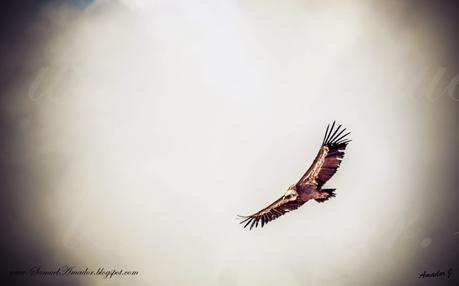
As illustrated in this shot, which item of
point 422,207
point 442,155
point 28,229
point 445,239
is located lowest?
point 445,239

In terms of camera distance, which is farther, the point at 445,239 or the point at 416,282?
the point at 416,282

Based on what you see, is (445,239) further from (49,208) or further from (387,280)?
(49,208)

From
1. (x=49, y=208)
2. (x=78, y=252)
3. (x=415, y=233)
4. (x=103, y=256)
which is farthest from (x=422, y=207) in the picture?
(x=49, y=208)

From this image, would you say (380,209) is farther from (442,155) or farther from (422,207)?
(442,155)

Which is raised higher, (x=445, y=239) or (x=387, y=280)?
(x=445, y=239)

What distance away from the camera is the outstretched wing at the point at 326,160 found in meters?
8.57

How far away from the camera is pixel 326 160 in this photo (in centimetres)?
870

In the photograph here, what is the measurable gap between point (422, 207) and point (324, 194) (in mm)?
39748

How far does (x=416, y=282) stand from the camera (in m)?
42.1

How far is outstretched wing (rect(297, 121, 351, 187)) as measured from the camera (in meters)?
8.57

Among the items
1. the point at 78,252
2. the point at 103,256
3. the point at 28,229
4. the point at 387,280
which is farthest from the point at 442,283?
the point at 28,229

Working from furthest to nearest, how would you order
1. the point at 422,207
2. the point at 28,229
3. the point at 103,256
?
the point at 28,229 < the point at 103,256 < the point at 422,207

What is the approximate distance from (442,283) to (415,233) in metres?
10.2

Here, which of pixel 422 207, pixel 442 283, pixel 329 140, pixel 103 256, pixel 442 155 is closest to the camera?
pixel 329 140
